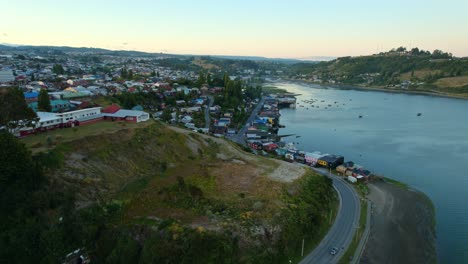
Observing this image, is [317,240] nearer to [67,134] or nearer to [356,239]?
[356,239]

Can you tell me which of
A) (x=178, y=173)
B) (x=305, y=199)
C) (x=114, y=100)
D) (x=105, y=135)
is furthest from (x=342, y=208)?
(x=114, y=100)

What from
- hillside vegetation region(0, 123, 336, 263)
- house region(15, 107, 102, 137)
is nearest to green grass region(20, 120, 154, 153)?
house region(15, 107, 102, 137)

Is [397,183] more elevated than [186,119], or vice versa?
[186,119]

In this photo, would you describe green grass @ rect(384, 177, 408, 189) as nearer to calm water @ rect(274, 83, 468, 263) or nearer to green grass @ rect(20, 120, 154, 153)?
calm water @ rect(274, 83, 468, 263)

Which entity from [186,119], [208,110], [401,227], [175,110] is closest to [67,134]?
[186,119]

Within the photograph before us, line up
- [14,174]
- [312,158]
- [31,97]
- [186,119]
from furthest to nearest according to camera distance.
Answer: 1. [186,119]
2. [31,97]
3. [312,158]
4. [14,174]

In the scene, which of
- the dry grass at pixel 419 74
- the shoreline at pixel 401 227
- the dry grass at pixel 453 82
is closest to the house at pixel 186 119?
the shoreline at pixel 401 227

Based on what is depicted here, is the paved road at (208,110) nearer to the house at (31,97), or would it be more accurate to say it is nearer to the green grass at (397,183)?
the house at (31,97)

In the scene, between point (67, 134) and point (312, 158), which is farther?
point (312, 158)
